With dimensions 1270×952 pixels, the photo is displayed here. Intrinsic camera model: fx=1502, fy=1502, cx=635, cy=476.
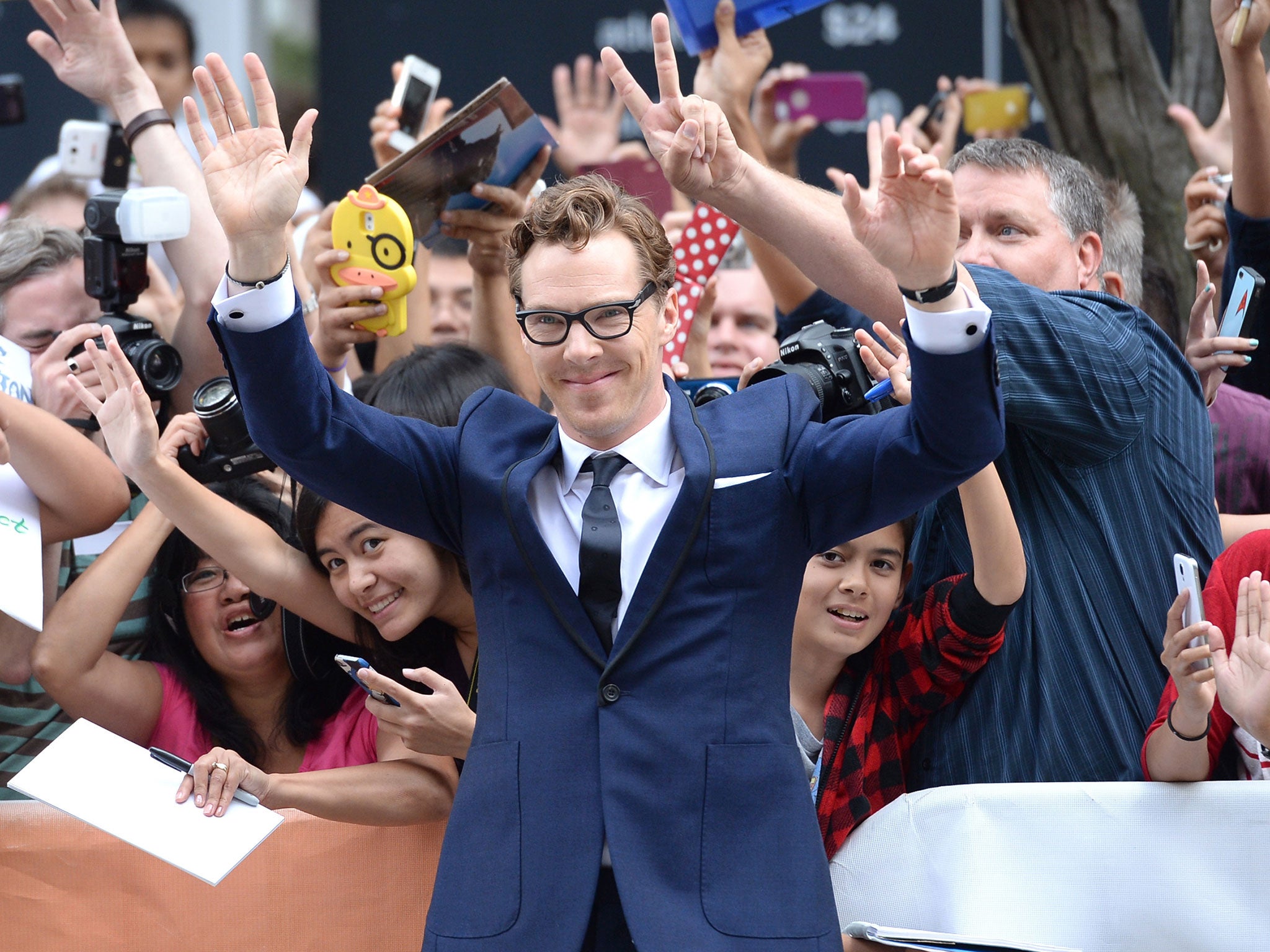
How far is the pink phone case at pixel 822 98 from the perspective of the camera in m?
4.89

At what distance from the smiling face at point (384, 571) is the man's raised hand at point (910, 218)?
1.20 metres

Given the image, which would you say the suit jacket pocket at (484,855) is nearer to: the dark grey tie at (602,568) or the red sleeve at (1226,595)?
the dark grey tie at (602,568)

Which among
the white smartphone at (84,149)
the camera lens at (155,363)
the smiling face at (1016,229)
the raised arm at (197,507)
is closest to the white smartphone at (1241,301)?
the smiling face at (1016,229)

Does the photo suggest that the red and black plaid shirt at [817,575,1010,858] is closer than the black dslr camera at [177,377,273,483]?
Yes

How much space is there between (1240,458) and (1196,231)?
0.70 m

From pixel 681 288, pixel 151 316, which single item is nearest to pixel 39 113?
pixel 151 316

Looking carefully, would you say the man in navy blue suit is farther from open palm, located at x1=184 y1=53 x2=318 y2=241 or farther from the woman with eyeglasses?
the woman with eyeglasses

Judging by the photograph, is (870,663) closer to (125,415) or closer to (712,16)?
(125,415)

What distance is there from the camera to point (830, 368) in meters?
2.49

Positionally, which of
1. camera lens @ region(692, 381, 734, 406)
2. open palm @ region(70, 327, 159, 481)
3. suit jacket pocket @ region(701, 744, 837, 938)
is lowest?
suit jacket pocket @ region(701, 744, 837, 938)

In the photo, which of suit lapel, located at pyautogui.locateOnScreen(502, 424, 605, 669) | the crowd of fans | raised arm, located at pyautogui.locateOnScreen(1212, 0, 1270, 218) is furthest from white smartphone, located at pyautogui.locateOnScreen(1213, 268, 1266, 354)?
suit lapel, located at pyautogui.locateOnScreen(502, 424, 605, 669)

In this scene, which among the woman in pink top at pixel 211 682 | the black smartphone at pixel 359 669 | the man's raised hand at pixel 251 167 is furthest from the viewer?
the woman in pink top at pixel 211 682

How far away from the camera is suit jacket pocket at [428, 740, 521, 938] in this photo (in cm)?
196

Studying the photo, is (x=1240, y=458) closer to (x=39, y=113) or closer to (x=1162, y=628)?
(x=1162, y=628)
